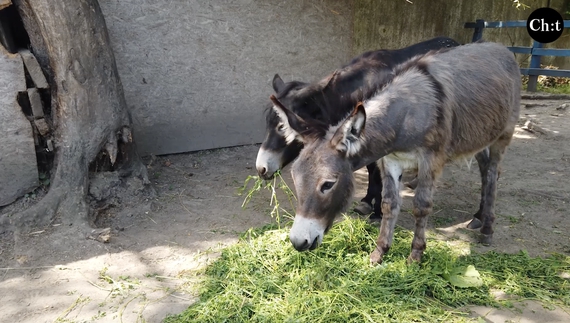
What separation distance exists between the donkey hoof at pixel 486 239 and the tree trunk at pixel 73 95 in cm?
362

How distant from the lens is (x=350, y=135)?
2.87 m

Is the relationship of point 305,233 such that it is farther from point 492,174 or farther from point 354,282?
point 492,174

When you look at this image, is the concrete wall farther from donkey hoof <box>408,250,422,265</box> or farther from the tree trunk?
donkey hoof <box>408,250,422,265</box>

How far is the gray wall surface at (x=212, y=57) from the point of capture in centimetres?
546

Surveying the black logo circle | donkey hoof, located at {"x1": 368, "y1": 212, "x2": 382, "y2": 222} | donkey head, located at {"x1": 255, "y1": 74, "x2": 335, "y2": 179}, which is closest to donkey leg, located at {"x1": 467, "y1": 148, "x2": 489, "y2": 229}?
donkey hoof, located at {"x1": 368, "y1": 212, "x2": 382, "y2": 222}

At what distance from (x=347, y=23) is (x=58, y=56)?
4288 mm

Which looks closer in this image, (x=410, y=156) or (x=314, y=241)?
(x=314, y=241)

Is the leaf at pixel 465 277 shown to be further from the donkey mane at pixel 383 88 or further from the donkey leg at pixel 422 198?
the donkey mane at pixel 383 88

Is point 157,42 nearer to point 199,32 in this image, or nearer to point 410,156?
point 199,32

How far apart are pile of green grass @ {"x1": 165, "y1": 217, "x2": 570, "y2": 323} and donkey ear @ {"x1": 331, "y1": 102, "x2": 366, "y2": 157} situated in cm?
92

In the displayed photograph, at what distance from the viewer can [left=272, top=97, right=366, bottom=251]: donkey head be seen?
2.82 m

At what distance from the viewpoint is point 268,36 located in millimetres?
6219

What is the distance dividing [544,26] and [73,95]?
1119 centimetres

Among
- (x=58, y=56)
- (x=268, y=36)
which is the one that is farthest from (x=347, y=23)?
(x=58, y=56)
